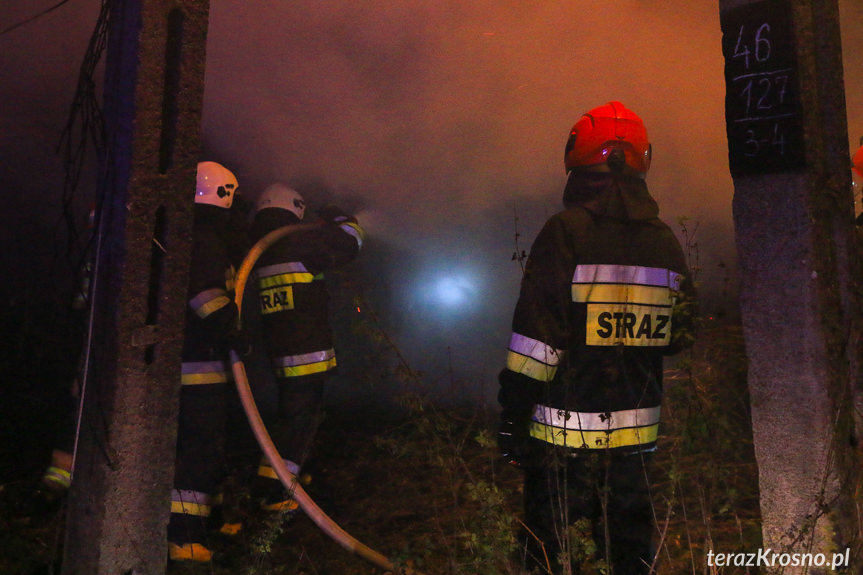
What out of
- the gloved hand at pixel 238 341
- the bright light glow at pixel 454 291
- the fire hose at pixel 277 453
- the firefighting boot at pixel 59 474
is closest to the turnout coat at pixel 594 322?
the fire hose at pixel 277 453

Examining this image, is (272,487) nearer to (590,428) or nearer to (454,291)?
(590,428)

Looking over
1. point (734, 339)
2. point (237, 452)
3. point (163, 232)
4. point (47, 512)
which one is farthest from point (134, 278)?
point (734, 339)

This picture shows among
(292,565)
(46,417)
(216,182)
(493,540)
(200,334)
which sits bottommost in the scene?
(292,565)

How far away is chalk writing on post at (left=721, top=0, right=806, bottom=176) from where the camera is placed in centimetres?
249

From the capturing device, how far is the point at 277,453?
12.8 ft

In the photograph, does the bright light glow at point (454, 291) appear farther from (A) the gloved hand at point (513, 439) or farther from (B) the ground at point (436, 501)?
(A) the gloved hand at point (513, 439)

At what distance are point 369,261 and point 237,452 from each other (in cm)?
304

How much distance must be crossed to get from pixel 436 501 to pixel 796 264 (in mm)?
3133

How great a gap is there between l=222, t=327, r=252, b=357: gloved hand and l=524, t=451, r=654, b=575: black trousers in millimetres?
2030

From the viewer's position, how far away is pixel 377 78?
24.7 feet

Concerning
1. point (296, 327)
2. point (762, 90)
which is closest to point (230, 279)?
point (296, 327)

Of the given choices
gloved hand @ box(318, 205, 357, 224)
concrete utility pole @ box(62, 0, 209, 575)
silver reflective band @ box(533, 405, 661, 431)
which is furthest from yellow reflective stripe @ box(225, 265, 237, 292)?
silver reflective band @ box(533, 405, 661, 431)

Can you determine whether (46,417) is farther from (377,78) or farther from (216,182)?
(377,78)

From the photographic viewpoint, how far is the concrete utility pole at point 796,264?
241 centimetres
